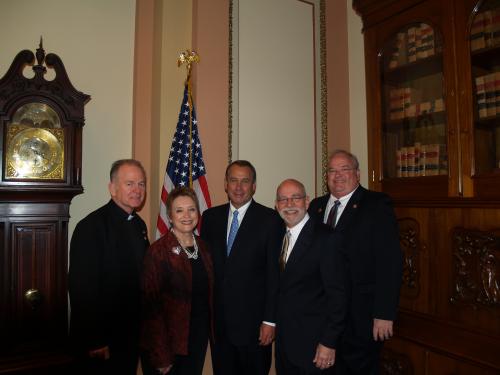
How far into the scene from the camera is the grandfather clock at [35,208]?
215cm

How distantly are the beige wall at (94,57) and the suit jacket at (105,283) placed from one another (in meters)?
0.98

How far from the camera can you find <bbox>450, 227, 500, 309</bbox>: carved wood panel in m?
2.05

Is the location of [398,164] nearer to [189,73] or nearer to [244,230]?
[244,230]

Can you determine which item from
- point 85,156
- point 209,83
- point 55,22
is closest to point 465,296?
point 209,83

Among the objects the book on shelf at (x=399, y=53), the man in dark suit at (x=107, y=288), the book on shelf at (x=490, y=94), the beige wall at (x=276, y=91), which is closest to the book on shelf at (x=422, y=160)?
the book on shelf at (x=490, y=94)

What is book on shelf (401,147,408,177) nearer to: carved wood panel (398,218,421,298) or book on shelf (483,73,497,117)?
carved wood panel (398,218,421,298)

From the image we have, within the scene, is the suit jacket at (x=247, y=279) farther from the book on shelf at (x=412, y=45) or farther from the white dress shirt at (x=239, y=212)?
the book on shelf at (x=412, y=45)

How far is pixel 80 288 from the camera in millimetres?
1729

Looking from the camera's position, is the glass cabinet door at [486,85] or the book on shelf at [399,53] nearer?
the glass cabinet door at [486,85]

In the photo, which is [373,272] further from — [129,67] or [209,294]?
[129,67]

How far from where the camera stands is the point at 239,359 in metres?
2.13

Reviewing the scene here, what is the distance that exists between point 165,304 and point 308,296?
0.67 metres

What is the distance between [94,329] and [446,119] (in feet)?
7.50

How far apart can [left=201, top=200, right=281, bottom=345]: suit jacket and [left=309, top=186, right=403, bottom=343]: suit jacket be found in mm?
427
